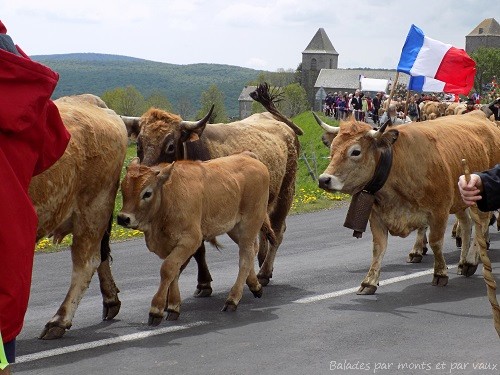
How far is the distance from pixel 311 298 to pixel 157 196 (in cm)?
220

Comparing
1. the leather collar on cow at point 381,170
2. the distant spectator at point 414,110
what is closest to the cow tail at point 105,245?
the leather collar on cow at point 381,170

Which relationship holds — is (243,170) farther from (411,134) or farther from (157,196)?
(411,134)

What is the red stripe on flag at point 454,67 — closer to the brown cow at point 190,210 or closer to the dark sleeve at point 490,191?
the brown cow at point 190,210

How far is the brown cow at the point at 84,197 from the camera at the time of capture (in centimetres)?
808

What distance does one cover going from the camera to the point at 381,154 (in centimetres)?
1080

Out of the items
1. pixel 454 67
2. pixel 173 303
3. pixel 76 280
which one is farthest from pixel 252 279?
pixel 454 67

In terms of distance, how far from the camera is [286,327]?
871cm

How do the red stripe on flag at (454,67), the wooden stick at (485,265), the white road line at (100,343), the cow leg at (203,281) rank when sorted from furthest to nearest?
the red stripe on flag at (454,67) < the cow leg at (203,281) < the white road line at (100,343) < the wooden stick at (485,265)

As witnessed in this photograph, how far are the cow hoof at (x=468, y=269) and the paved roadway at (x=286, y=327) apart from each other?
0.27 ft

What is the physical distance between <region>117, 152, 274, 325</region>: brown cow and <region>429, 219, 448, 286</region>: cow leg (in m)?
1.99

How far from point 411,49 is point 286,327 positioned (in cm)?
915

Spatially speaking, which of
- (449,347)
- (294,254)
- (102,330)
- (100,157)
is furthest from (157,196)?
(294,254)

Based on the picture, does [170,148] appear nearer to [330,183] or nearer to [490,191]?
[330,183]

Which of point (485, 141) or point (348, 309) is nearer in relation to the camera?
point (348, 309)
